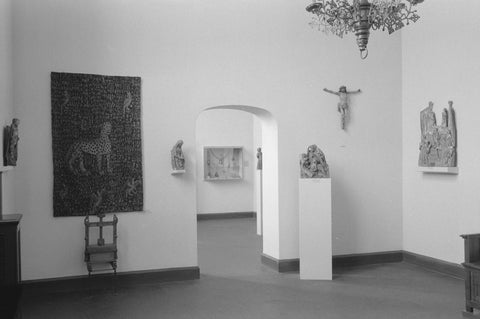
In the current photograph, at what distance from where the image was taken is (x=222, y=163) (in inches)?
702

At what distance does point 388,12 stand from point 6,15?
16.5 feet

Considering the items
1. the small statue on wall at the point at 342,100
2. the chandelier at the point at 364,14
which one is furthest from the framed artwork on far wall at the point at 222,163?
the chandelier at the point at 364,14

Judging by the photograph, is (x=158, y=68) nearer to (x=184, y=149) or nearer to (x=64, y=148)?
(x=184, y=149)

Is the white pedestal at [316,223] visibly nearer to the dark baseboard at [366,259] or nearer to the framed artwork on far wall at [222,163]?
the dark baseboard at [366,259]

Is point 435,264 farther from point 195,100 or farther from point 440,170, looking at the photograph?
point 195,100

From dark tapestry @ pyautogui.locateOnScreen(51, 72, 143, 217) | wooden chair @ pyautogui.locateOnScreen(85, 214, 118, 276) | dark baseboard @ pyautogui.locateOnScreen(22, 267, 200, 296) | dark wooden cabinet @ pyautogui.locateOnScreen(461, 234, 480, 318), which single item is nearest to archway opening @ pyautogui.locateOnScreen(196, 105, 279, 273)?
dark baseboard @ pyautogui.locateOnScreen(22, 267, 200, 296)

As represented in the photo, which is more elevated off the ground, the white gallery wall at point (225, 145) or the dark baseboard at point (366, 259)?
the white gallery wall at point (225, 145)

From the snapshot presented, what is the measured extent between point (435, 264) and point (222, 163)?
31.0ft

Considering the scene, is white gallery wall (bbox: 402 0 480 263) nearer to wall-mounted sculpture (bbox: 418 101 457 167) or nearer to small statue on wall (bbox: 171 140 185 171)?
wall-mounted sculpture (bbox: 418 101 457 167)

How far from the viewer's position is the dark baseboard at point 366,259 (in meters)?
9.80

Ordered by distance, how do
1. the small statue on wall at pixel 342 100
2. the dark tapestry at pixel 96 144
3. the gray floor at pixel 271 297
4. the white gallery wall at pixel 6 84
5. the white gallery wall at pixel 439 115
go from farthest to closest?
the small statue on wall at pixel 342 100 → the white gallery wall at pixel 439 115 → the dark tapestry at pixel 96 144 → the gray floor at pixel 271 297 → the white gallery wall at pixel 6 84

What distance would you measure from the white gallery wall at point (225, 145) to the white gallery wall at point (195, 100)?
7762mm

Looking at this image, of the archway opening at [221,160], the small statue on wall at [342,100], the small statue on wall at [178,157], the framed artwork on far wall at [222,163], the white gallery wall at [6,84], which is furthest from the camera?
the framed artwork on far wall at [222,163]

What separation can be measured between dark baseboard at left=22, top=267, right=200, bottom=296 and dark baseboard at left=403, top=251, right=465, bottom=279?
3.87 m
